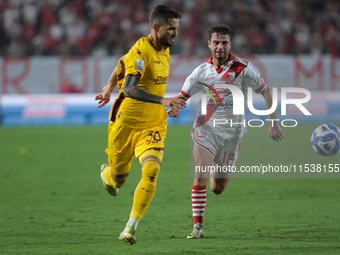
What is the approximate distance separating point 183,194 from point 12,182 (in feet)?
10.9

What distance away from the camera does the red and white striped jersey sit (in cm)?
563

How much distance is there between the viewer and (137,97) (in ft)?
15.8

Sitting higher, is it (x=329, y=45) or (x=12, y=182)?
(x=329, y=45)

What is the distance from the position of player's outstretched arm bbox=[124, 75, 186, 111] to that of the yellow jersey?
8 centimetres

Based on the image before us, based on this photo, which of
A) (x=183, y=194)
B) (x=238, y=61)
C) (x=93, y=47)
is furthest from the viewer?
(x=93, y=47)

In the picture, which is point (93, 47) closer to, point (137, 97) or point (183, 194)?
point (183, 194)

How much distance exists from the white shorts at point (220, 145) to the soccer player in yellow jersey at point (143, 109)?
1.55 ft

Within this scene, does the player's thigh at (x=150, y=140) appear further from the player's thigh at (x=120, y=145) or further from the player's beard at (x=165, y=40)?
the player's beard at (x=165, y=40)

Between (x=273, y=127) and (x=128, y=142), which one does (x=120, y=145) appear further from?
(x=273, y=127)

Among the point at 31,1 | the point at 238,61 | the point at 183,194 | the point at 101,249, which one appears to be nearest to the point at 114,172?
the point at 101,249

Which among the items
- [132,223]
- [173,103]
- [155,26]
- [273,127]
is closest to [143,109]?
[173,103]

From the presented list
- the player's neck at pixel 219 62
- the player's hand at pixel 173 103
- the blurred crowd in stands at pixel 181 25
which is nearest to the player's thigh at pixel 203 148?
the player's neck at pixel 219 62

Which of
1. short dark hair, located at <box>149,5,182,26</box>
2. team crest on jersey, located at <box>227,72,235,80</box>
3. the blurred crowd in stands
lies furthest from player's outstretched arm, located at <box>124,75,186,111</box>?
the blurred crowd in stands

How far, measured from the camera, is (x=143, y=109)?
17.6 ft
